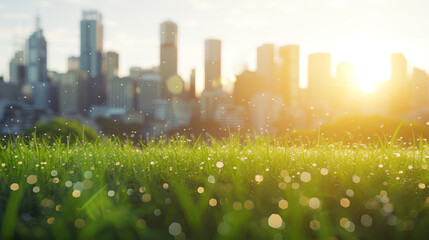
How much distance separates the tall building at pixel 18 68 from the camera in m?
116

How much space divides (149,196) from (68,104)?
106768 millimetres

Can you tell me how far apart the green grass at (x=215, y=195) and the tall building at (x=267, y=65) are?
205 ft

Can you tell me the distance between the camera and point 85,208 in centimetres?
333

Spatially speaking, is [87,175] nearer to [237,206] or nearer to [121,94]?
[237,206]

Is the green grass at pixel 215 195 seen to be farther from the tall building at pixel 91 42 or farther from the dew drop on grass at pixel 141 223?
the tall building at pixel 91 42

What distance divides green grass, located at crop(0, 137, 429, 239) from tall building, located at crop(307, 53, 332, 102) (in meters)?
51.5

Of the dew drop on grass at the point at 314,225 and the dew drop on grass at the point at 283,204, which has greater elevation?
the dew drop on grass at the point at 283,204

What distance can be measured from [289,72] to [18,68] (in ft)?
300

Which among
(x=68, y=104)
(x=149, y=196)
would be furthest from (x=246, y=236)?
(x=68, y=104)

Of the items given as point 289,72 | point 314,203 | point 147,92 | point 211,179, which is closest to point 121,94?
point 147,92

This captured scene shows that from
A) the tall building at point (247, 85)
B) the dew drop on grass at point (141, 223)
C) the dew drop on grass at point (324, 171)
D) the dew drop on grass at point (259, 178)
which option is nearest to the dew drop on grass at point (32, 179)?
the dew drop on grass at point (141, 223)

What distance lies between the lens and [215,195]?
3828mm

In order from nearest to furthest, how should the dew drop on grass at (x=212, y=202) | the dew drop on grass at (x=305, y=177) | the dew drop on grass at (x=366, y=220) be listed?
the dew drop on grass at (x=366, y=220) → the dew drop on grass at (x=212, y=202) → the dew drop on grass at (x=305, y=177)

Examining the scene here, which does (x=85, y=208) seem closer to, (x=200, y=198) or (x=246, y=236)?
(x=200, y=198)
